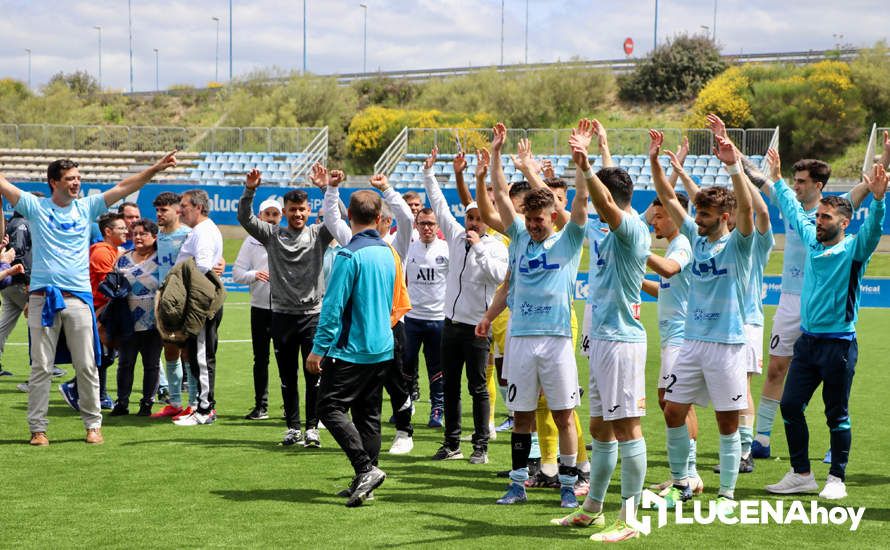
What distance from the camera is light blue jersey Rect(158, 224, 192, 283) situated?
32.8 ft

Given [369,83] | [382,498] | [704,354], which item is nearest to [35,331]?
[382,498]

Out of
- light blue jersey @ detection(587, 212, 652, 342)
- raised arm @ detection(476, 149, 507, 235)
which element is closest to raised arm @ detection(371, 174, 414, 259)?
raised arm @ detection(476, 149, 507, 235)

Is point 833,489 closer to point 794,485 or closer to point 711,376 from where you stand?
point 794,485

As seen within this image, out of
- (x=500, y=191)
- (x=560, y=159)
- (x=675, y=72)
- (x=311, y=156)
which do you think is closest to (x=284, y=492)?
(x=500, y=191)

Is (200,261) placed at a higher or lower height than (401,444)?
higher

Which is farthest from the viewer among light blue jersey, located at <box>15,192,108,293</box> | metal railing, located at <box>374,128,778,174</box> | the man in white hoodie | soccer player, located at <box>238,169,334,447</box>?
metal railing, located at <box>374,128,778,174</box>

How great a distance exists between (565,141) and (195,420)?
24.5m

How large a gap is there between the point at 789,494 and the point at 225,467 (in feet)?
13.1

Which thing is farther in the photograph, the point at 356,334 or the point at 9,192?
the point at 9,192

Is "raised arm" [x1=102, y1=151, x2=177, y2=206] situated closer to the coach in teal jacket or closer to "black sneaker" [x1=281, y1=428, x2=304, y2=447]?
the coach in teal jacket

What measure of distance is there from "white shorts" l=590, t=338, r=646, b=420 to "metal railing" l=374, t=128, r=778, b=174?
2492 cm

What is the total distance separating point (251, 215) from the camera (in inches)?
339

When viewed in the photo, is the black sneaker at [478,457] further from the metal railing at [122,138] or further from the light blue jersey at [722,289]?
the metal railing at [122,138]

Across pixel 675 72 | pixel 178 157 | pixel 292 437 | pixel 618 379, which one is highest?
pixel 675 72
